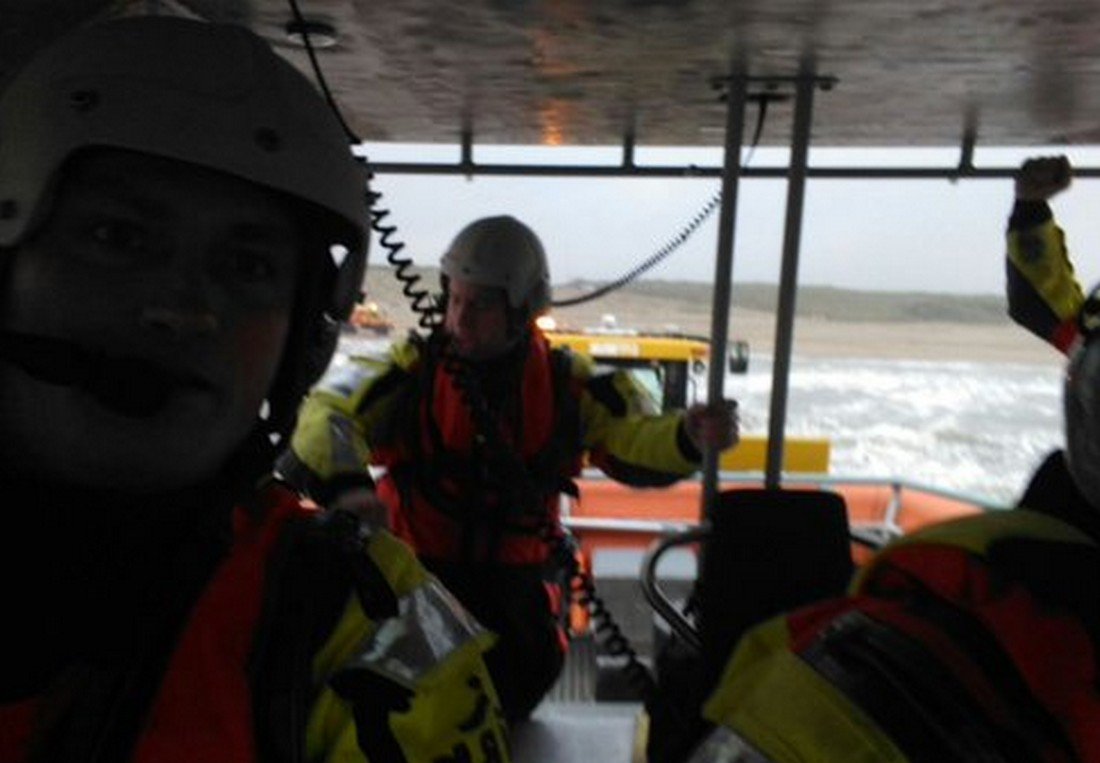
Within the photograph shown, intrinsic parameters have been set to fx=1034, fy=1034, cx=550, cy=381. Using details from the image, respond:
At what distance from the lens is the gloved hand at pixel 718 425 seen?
2506mm

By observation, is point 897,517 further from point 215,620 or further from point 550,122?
point 215,620

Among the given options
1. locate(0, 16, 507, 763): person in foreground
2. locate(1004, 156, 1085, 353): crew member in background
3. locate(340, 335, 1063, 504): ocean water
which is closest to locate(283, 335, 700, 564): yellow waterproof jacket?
locate(1004, 156, 1085, 353): crew member in background

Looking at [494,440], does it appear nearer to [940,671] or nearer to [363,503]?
[363,503]

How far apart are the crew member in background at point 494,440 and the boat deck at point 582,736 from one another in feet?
0.31

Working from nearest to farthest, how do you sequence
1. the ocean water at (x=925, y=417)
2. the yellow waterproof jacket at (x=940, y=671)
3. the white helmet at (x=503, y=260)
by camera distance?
the yellow waterproof jacket at (x=940, y=671) < the white helmet at (x=503, y=260) < the ocean water at (x=925, y=417)

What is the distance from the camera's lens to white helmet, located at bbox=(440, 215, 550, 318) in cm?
296

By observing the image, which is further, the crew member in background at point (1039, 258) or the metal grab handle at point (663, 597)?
the crew member in background at point (1039, 258)

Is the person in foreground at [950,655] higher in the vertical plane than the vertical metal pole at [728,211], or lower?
lower

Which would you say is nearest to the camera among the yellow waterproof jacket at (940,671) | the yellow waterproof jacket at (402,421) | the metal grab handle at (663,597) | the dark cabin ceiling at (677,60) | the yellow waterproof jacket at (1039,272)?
the yellow waterproof jacket at (940,671)

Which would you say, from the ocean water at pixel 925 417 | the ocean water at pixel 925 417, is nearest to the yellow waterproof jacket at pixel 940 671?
the ocean water at pixel 925 417

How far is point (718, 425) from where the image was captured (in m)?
2.50

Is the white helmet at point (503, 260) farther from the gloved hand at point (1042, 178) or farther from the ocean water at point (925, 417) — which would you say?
the ocean water at point (925, 417)

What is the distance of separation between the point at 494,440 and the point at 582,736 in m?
0.87

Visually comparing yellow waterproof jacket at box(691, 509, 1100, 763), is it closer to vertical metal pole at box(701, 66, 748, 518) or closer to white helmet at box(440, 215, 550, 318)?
Result: vertical metal pole at box(701, 66, 748, 518)
